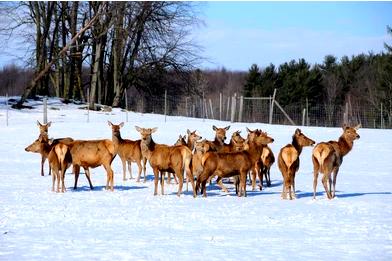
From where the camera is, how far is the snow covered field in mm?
9102

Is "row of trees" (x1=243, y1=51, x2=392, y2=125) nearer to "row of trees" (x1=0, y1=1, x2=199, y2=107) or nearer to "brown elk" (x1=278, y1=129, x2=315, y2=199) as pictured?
"row of trees" (x1=0, y1=1, x2=199, y2=107)

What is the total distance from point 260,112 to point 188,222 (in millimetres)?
34701

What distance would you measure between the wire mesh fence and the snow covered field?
2465 centimetres

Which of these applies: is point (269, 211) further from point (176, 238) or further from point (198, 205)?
point (176, 238)

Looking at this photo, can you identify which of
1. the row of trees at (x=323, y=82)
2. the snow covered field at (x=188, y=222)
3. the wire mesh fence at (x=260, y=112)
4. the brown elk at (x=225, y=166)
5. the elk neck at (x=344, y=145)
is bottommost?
the snow covered field at (x=188, y=222)

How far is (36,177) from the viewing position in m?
19.1

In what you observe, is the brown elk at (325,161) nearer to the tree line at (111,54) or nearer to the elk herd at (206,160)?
the elk herd at (206,160)

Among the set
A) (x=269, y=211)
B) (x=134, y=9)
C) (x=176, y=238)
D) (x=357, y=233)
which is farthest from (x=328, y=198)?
(x=134, y=9)

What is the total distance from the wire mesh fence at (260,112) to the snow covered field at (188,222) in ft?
80.9

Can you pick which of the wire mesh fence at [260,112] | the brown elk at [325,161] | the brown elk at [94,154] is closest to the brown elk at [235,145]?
the brown elk at [325,161]

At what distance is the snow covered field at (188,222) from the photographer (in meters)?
9.10

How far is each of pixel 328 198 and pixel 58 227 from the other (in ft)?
22.2

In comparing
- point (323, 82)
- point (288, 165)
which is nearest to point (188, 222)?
point (288, 165)

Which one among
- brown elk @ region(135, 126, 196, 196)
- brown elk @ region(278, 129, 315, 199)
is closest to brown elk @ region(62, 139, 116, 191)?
brown elk @ region(135, 126, 196, 196)
